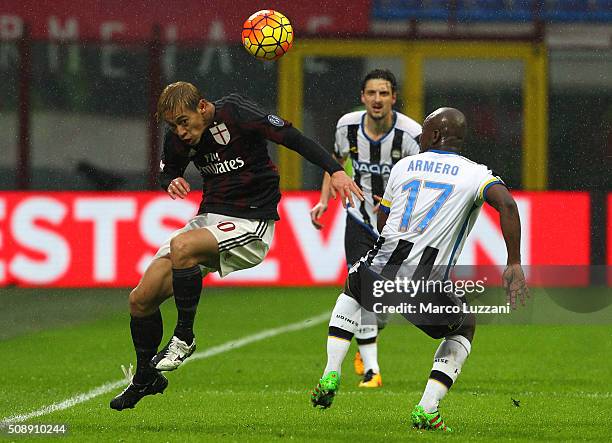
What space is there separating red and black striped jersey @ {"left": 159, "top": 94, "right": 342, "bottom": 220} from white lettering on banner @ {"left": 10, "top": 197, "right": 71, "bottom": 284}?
9047 millimetres

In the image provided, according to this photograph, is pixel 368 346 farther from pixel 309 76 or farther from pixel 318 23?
pixel 318 23

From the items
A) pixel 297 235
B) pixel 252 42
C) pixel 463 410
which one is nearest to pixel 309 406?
pixel 463 410

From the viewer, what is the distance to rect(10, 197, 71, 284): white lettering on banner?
16609mm

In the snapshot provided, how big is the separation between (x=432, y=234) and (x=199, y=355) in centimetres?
471

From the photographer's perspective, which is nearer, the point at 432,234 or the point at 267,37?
the point at 432,234

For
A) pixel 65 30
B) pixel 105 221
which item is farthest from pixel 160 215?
pixel 65 30

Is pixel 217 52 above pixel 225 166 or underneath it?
above

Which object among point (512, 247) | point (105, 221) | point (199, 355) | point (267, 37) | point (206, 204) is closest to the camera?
point (512, 247)

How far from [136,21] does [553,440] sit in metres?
13.7

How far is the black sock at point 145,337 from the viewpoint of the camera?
7.59 metres

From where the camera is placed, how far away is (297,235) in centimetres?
1695

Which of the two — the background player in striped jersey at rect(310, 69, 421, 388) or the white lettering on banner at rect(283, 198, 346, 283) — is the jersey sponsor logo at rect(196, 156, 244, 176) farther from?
the white lettering on banner at rect(283, 198, 346, 283)

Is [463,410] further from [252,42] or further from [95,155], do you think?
[95,155]

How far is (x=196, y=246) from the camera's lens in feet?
24.4
